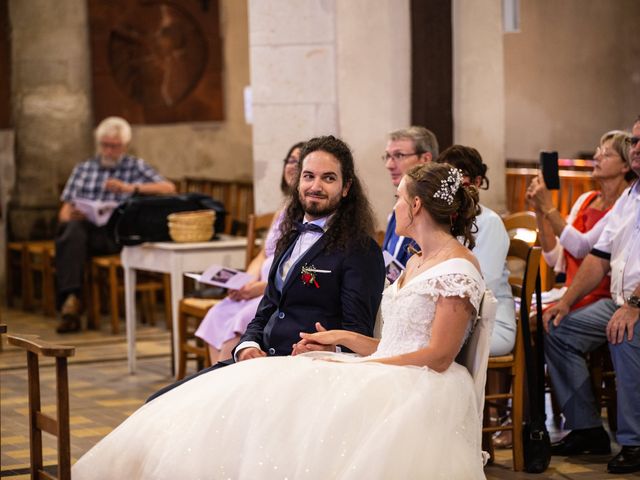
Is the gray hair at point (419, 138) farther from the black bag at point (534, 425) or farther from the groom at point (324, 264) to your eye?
the groom at point (324, 264)

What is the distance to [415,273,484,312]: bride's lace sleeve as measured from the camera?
3.73m

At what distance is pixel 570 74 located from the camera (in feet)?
44.6

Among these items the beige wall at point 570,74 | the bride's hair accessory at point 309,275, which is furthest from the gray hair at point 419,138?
the beige wall at point 570,74

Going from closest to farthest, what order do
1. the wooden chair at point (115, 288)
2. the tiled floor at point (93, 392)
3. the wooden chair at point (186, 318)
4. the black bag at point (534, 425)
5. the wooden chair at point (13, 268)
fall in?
1. the black bag at point (534, 425)
2. the tiled floor at point (93, 392)
3. the wooden chair at point (186, 318)
4. the wooden chair at point (115, 288)
5. the wooden chair at point (13, 268)

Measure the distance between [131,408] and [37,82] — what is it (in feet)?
15.1

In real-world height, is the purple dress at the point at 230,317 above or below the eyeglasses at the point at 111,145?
below

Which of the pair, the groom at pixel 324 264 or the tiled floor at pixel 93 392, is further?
the tiled floor at pixel 93 392

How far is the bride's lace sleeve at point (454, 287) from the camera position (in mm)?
3727

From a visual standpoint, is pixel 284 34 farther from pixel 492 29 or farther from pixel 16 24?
pixel 16 24

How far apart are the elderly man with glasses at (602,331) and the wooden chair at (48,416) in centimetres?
222

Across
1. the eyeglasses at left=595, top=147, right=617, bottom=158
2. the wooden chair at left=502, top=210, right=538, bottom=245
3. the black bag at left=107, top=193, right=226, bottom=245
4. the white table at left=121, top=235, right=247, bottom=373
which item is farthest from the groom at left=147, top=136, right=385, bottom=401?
the black bag at left=107, top=193, right=226, bottom=245

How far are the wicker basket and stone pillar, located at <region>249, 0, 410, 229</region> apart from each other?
0.54m

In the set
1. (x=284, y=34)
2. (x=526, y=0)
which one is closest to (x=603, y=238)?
(x=284, y=34)

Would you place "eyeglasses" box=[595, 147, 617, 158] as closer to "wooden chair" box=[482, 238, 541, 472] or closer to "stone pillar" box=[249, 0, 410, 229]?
"wooden chair" box=[482, 238, 541, 472]
